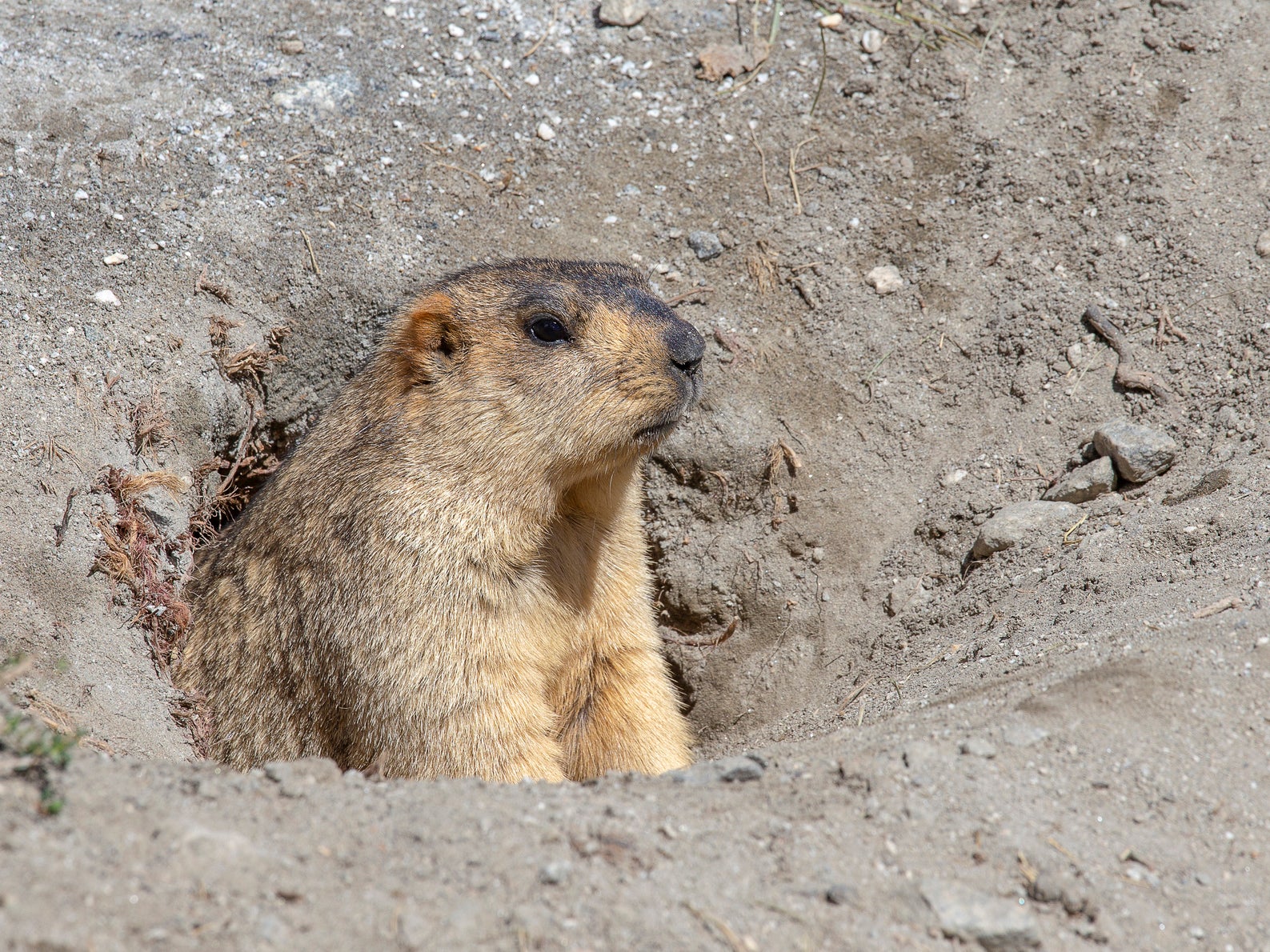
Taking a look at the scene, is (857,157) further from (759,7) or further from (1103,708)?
(1103,708)

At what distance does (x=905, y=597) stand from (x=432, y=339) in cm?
298

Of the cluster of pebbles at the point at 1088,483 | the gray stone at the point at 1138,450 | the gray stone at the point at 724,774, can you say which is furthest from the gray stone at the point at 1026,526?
the gray stone at the point at 724,774

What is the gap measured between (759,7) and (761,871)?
669 centimetres

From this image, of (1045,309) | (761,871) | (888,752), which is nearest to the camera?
(761,871)

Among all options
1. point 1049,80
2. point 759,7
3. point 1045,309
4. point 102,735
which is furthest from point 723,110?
point 102,735

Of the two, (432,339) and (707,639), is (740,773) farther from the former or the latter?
(707,639)

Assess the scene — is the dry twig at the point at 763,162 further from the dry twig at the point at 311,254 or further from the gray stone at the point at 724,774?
the gray stone at the point at 724,774

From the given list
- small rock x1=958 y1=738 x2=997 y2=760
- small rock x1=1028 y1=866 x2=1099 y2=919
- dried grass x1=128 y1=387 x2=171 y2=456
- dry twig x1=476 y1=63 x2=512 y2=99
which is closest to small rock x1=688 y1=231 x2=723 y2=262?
dry twig x1=476 y1=63 x2=512 y2=99

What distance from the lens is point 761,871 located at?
9.26ft

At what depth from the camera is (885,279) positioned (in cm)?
673

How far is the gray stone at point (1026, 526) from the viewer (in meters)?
5.16

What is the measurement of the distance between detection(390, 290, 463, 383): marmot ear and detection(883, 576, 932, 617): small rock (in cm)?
284

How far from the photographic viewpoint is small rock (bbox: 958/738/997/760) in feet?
10.8

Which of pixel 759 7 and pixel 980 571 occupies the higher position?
pixel 759 7
